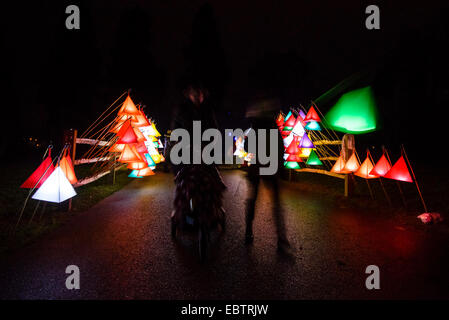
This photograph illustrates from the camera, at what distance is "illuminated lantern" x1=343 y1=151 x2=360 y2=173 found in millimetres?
6391

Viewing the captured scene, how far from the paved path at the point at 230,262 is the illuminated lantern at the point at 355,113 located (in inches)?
92.8

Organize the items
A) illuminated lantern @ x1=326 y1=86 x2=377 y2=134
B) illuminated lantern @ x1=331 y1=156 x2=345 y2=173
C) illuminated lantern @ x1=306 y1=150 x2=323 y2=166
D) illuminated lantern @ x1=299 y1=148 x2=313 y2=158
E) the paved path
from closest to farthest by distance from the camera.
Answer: the paved path
illuminated lantern @ x1=326 y1=86 x2=377 y2=134
illuminated lantern @ x1=331 y1=156 x2=345 y2=173
illuminated lantern @ x1=306 y1=150 x2=323 y2=166
illuminated lantern @ x1=299 y1=148 x2=313 y2=158

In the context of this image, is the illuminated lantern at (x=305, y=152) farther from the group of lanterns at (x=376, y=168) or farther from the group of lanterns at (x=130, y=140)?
the group of lanterns at (x=130, y=140)

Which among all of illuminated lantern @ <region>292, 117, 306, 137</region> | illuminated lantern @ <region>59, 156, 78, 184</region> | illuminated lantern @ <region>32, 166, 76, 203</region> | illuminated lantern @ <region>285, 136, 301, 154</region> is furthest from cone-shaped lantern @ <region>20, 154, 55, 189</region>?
illuminated lantern @ <region>292, 117, 306, 137</region>

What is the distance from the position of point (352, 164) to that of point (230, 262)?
508 centimetres

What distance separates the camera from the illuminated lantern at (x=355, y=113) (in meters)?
5.54

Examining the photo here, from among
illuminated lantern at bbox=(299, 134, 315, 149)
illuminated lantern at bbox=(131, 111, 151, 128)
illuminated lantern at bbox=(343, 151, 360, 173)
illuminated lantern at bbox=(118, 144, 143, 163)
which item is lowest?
illuminated lantern at bbox=(343, 151, 360, 173)

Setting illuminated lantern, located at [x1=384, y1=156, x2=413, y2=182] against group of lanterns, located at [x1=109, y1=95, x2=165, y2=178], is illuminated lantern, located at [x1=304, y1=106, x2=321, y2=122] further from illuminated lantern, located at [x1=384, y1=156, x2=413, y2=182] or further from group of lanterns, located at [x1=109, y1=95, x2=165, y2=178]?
group of lanterns, located at [x1=109, y1=95, x2=165, y2=178]

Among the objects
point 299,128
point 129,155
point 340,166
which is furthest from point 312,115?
point 129,155

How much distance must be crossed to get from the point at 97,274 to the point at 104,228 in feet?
5.06

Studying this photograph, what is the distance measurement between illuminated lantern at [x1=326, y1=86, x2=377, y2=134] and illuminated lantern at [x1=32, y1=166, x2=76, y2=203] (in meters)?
6.32

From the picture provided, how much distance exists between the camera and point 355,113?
591 centimetres

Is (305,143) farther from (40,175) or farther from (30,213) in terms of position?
(30,213)
